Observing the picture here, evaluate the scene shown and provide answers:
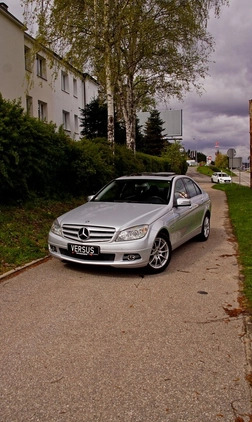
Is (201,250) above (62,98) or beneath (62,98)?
beneath

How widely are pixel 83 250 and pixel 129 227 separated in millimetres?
741

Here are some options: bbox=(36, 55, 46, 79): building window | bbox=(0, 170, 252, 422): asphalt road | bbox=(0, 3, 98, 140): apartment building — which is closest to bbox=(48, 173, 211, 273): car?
bbox=(0, 170, 252, 422): asphalt road

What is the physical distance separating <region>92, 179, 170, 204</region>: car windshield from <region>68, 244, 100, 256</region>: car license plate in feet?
5.29

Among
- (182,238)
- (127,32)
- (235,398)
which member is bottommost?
(235,398)

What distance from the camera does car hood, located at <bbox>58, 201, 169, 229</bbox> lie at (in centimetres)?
533

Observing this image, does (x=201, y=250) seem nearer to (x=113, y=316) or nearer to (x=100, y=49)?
(x=113, y=316)

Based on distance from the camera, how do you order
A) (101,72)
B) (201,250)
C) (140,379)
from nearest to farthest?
(140,379) < (201,250) < (101,72)

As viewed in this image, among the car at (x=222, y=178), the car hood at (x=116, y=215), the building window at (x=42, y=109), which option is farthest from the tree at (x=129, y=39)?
the car at (x=222, y=178)

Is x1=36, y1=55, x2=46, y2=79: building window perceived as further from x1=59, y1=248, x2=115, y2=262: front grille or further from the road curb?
x1=59, y1=248, x2=115, y2=262: front grille

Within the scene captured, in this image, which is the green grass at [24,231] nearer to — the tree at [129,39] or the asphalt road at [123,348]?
the asphalt road at [123,348]

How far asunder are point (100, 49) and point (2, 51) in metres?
6.71

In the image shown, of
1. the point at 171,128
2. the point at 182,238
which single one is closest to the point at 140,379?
the point at 182,238

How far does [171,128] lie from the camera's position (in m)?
76.0

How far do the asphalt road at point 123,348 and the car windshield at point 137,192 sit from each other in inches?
62.6
